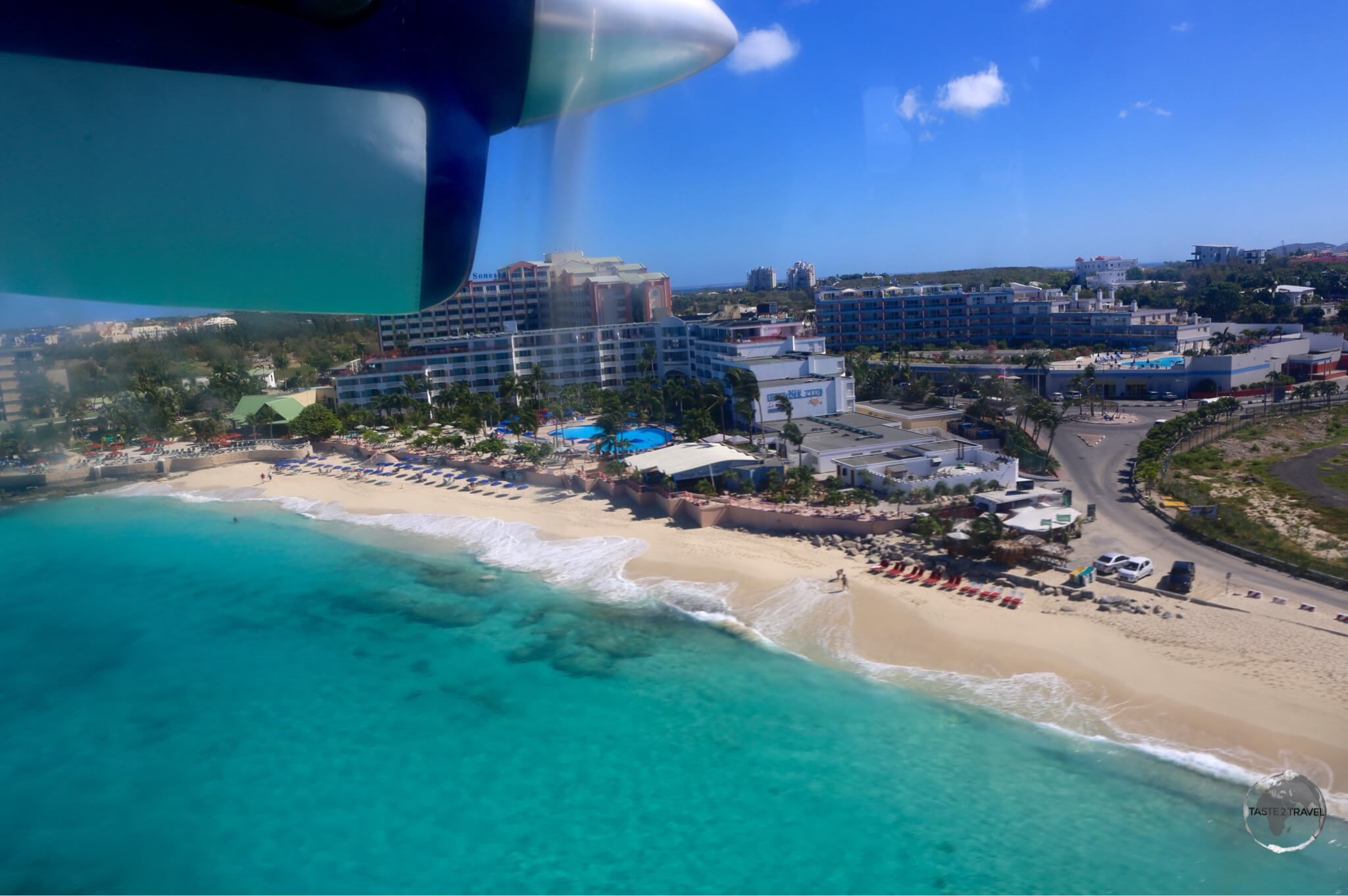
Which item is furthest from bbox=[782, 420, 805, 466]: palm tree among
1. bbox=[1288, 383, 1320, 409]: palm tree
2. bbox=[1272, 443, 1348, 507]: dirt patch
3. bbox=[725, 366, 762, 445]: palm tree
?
bbox=[1288, 383, 1320, 409]: palm tree

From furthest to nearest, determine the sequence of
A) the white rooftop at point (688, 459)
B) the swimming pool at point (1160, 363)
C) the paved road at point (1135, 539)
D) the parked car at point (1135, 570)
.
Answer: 1. the swimming pool at point (1160, 363)
2. the white rooftop at point (688, 459)
3. the parked car at point (1135, 570)
4. the paved road at point (1135, 539)

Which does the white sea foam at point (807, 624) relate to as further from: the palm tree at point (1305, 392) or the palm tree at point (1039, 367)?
the palm tree at point (1305, 392)

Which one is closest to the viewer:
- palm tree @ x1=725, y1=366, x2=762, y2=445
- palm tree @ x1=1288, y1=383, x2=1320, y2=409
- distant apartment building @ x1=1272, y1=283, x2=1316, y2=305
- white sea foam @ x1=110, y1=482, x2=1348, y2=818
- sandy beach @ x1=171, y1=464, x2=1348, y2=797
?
white sea foam @ x1=110, y1=482, x2=1348, y2=818

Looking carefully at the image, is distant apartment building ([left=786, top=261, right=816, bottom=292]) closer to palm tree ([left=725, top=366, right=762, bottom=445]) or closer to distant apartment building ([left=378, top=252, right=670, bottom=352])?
palm tree ([left=725, top=366, right=762, bottom=445])

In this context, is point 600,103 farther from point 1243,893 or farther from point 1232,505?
point 1232,505

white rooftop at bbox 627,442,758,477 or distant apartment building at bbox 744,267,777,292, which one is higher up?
distant apartment building at bbox 744,267,777,292

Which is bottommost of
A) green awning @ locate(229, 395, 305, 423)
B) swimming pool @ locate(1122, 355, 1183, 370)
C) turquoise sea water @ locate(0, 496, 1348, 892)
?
turquoise sea water @ locate(0, 496, 1348, 892)

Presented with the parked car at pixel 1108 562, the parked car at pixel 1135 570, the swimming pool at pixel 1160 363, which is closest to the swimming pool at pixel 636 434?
the parked car at pixel 1108 562

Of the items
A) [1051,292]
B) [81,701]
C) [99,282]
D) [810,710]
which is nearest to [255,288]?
[99,282]

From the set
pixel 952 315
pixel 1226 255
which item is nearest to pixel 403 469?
pixel 952 315
